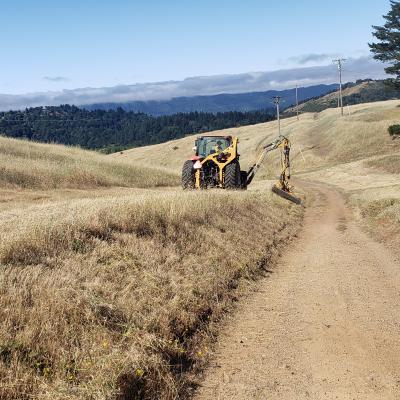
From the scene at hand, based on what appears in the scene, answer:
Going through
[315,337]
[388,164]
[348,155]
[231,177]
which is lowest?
[388,164]

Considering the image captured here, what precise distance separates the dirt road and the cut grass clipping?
552 millimetres

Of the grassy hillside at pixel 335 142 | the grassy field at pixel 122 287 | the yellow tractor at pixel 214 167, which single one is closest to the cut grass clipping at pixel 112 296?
the grassy field at pixel 122 287

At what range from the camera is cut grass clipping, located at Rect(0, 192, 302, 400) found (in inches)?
233

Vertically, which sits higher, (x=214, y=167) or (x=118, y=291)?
(x=214, y=167)

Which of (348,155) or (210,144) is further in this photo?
(348,155)

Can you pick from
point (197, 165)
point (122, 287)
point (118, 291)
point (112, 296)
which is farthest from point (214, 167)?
point (112, 296)

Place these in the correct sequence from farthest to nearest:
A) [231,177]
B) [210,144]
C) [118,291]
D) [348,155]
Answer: [348,155] → [210,144] → [231,177] → [118,291]

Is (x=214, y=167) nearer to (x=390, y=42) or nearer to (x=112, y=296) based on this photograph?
(x=112, y=296)

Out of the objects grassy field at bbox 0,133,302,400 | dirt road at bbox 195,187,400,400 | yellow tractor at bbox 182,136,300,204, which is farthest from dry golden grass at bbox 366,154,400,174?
dirt road at bbox 195,187,400,400

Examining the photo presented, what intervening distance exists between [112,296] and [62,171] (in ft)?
63.2

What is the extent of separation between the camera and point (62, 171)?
25.8 metres

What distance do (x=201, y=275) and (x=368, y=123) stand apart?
2493 inches

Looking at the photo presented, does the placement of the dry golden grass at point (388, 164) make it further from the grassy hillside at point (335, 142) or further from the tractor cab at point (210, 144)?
the tractor cab at point (210, 144)

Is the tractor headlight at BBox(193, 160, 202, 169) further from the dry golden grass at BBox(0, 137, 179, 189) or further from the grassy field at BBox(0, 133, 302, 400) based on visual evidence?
the grassy field at BBox(0, 133, 302, 400)
